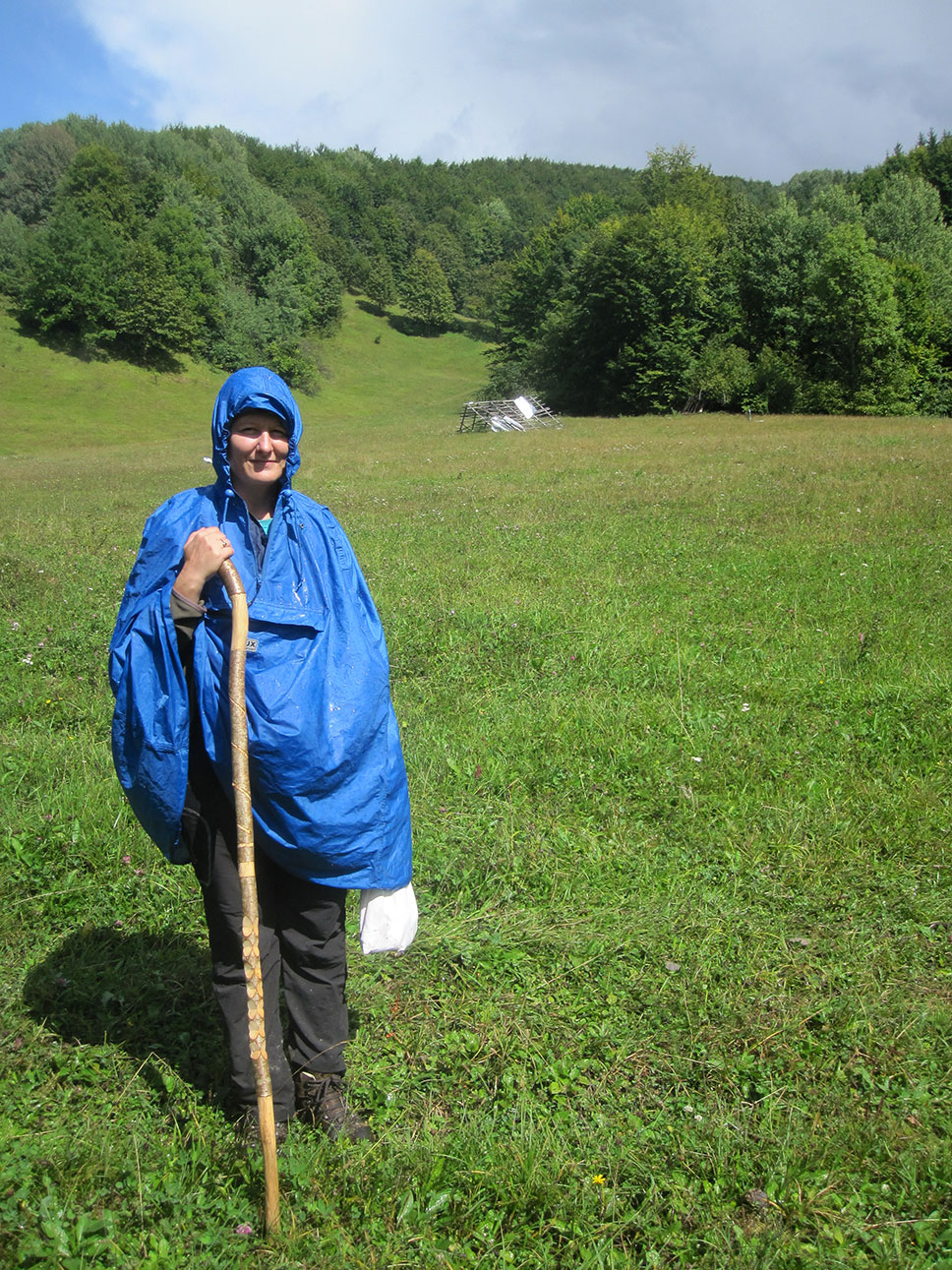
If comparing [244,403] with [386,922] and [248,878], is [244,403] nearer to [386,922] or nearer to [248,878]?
[248,878]

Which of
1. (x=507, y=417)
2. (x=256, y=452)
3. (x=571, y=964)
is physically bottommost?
(x=571, y=964)

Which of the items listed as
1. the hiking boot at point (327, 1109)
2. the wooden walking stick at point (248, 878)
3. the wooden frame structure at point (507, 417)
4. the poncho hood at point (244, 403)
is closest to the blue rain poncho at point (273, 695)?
the poncho hood at point (244, 403)

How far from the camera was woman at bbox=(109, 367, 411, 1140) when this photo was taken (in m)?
2.46

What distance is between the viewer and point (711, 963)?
3.47 m

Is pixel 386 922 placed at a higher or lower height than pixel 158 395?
lower

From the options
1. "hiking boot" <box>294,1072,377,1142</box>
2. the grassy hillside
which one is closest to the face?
"hiking boot" <box>294,1072,377,1142</box>

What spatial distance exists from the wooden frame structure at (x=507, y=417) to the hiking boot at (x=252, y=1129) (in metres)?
38.4

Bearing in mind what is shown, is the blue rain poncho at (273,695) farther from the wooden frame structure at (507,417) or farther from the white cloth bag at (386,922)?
the wooden frame structure at (507,417)

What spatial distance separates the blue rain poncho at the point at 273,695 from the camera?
245cm

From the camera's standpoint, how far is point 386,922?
8.62 feet

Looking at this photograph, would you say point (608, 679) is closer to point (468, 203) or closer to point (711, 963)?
point (711, 963)

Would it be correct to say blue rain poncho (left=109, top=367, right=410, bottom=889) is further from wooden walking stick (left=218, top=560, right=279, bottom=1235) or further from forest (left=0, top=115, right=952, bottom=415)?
forest (left=0, top=115, right=952, bottom=415)

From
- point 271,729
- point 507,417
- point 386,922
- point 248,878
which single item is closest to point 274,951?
point 386,922

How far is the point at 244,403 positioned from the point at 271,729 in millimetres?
953
